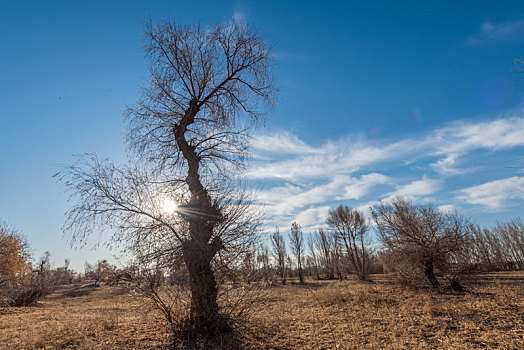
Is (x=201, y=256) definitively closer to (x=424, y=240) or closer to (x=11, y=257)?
(x=424, y=240)

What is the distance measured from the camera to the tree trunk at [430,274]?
13.9 m

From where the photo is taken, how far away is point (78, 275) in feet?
240

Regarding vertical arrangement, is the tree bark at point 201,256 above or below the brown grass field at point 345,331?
above

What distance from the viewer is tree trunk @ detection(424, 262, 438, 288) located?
13.9 metres

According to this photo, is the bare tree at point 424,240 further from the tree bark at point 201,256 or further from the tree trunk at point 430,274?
the tree bark at point 201,256

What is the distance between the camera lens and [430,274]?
14078 mm

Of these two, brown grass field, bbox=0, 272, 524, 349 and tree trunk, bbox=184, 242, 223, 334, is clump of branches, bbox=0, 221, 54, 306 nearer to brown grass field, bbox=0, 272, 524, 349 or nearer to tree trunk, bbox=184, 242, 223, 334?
brown grass field, bbox=0, 272, 524, 349

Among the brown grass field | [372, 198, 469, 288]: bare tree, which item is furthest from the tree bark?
[372, 198, 469, 288]: bare tree

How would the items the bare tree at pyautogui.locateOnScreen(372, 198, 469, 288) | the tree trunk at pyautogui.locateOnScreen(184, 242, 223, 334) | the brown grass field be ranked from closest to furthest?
the brown grass field < the tree trunk at pyautogui.locateOnScreen(184, 242, 223, 334) < the bare tree at pyautogui.locateOnScreen(372, 198, 469, 288)

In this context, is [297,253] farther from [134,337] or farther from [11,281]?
[134,337]

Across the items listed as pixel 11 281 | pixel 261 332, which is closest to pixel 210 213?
pixel 261 332

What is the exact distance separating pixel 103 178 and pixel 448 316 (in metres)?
11.2

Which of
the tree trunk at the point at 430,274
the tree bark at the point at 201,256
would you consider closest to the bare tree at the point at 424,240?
the tree trunk at the point at 430,274

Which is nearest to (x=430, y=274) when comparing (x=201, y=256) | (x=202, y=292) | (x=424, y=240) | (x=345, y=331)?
(x=424, y=240)
